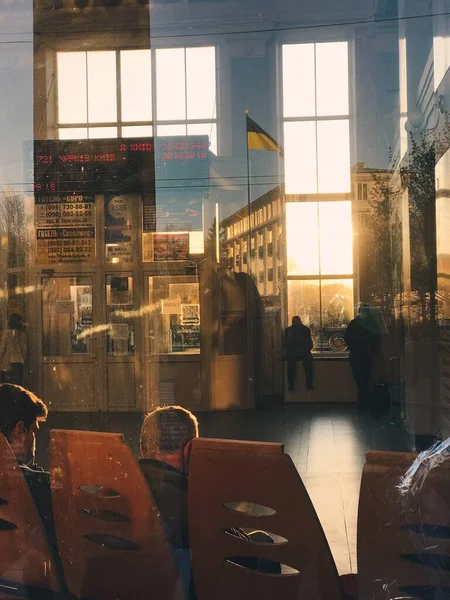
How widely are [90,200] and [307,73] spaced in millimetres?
1193

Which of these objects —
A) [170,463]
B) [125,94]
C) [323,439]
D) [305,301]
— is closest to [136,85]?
[125,94]

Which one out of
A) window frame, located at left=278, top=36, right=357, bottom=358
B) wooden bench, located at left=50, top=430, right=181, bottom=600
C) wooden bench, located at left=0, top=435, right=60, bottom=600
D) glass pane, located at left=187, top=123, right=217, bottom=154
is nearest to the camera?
wooden bench, located at left=50, top=430, right=181, bottom=600

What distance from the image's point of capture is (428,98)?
10.3ft

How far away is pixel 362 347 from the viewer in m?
3.05

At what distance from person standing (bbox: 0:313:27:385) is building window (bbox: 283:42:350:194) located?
1.53 metres

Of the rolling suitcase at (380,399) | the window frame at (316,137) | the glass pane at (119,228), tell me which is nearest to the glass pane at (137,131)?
the glass pane at (119,228)

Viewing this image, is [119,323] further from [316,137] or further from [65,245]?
[316,137]

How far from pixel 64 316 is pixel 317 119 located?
1.56 metres

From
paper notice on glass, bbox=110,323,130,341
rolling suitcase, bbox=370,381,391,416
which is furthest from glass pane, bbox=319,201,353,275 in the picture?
paper notice on glass, bbox=110,323,130,341

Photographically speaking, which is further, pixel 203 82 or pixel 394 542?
pixel 203 82

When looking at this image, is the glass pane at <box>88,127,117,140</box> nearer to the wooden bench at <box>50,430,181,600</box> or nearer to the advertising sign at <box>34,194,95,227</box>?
the advertising sign at <box>34,194,95,227</box>

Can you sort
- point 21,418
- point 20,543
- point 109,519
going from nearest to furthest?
1. point 109,519
2. point 20,543
3. point 21,418

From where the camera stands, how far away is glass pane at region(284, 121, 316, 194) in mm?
3061

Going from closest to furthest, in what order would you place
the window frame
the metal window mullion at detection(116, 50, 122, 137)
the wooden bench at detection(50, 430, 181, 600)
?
1. the wooden bench at detection(50, 430, 181, 600)
2. the window frame
3. the metal window mullion at detection(116, 50, 122, 137)
